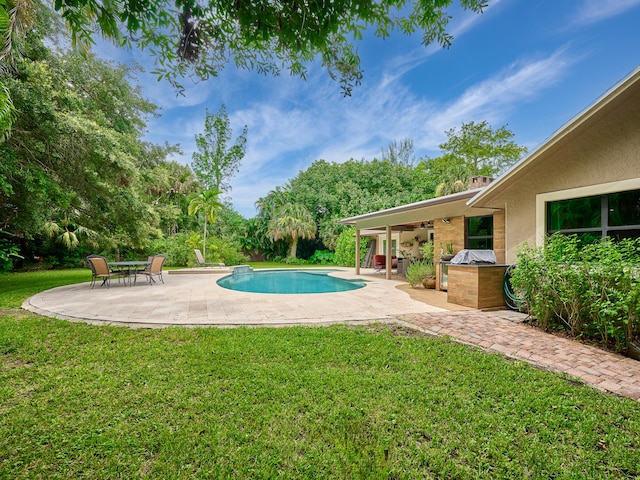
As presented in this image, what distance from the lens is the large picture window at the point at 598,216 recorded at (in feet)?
18.5

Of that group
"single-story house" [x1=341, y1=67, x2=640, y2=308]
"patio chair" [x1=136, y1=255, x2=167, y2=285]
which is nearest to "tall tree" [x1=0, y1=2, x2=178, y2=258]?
"patio chair" [x1=136, y1=255, x2=167, y2=285]

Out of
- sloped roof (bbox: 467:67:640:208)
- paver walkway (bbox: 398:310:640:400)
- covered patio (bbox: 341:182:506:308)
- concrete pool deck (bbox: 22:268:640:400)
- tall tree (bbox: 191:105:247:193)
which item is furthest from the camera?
tall tree (bbox: 191:105:247:193)

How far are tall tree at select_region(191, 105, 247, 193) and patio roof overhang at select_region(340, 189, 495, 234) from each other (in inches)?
754

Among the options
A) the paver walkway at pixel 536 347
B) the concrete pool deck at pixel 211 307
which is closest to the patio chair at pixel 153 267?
the concrete pool deck at pixel 211 307

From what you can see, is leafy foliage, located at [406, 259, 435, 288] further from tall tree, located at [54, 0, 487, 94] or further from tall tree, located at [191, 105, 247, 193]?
tall tree, located at [191, 105, 247, 193]

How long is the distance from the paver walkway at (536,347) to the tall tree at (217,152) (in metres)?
27.5

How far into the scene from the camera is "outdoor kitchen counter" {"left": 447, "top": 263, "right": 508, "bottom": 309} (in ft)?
24.4

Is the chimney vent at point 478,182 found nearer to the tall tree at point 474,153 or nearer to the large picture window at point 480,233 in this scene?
the large picture window at point 480,233

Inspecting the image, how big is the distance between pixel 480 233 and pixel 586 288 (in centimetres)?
482

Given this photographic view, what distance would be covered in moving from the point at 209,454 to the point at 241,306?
5535mm

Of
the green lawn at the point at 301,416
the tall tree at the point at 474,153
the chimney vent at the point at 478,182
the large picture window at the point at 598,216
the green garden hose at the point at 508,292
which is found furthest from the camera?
the tall tree at the point at 474,153

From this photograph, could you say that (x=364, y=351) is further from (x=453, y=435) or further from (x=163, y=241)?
(x=163, y=241)

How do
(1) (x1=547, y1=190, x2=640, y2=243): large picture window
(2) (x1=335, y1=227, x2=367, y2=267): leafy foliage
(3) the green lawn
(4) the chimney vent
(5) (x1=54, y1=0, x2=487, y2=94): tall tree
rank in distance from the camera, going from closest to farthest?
(5) (x1=54, y1=0, x2=487, y2=94): tall tree < (3) the green lawn < (1) (x1=547, y1=190, x2=640, y2=243): large picture window < (4) the chimney vent < (2) (x1=335, y1=227, x2=367, y2=267): leafy foliage

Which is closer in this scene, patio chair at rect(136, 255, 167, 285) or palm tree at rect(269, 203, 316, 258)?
patio chair at rect(136, 255, 167, 285)
